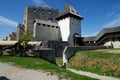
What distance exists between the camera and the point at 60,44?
117 feet

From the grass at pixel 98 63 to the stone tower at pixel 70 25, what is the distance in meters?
12.6

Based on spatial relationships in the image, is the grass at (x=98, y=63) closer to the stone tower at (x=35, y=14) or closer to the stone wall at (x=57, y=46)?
the stone wall at (x=57, y=46)

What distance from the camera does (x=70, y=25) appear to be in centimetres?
3916

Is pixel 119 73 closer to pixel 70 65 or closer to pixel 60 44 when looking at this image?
pixel 70 65

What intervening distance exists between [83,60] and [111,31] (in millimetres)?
14807

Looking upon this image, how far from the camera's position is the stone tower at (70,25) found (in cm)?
3891

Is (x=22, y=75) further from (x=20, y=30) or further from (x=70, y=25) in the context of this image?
(x=20, y=30)

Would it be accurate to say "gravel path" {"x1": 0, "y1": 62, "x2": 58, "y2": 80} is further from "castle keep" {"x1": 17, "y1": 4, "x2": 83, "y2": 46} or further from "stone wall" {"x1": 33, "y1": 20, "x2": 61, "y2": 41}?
"stone wall" {"x1": 33, "y1": 20, "x2": 61, "y2": 41}

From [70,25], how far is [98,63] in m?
19.3

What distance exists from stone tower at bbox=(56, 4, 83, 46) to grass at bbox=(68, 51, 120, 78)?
41.5 ft

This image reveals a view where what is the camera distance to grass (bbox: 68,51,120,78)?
60.2 ft

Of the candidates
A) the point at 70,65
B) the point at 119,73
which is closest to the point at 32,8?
the point at 70,65

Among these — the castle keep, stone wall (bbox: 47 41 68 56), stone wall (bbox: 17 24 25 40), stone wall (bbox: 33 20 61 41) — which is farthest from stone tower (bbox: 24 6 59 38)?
stone wall (bbox: 47 41 68 56)

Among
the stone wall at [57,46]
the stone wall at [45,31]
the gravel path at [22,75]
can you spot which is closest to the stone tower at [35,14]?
the stone wall at [45,31]
